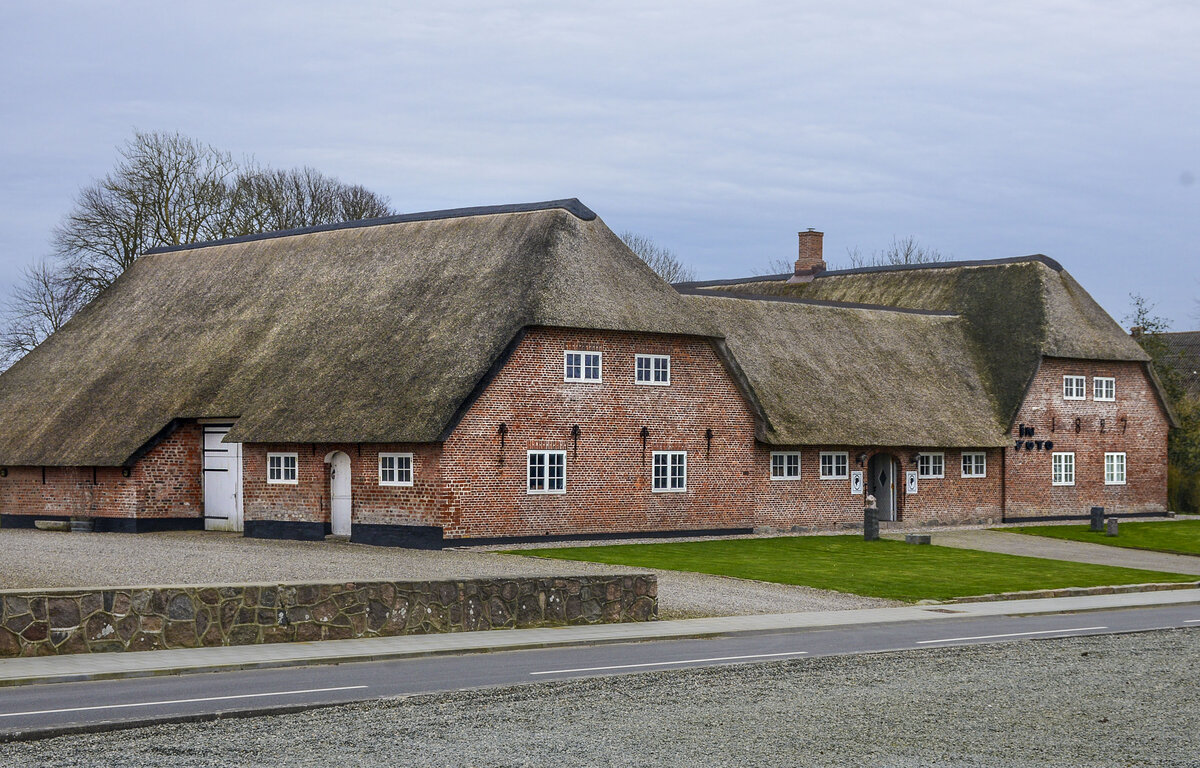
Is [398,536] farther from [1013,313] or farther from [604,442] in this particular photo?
[1013,313]

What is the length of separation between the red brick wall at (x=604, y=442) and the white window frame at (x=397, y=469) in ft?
3.58

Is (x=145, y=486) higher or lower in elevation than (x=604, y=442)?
lower

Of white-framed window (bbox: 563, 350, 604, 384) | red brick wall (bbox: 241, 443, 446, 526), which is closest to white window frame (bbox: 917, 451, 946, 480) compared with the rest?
white-framed window (bbox: 563, 350, 604, 384)

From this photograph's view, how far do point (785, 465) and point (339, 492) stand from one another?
39.8ft

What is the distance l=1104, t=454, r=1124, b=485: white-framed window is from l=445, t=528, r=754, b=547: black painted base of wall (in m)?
15.6

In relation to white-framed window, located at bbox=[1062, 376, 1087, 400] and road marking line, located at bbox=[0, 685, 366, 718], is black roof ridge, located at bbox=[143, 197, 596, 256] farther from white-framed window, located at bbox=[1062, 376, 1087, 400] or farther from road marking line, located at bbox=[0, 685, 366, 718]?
road marking line, located at bbox=[0, 685, 366, 718]

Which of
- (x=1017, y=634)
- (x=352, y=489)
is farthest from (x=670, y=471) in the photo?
(x=1017, y=634)

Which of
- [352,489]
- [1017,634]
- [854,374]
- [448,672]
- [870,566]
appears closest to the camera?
[448,672]

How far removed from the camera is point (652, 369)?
35500mm

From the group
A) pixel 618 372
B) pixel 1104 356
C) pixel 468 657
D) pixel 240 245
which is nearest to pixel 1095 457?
pixel 1104 356

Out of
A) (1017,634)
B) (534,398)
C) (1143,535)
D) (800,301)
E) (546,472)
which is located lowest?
(1143,535)

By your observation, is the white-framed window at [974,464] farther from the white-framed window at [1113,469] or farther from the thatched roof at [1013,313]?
the white-framed window at [1113,469]

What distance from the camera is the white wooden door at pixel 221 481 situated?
3716 centimetres

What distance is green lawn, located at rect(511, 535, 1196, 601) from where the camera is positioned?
25.7 m
